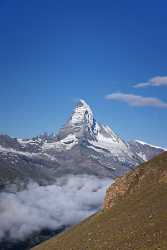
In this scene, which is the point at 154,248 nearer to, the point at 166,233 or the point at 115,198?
the point at 166,233

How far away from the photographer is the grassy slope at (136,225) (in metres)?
91.6

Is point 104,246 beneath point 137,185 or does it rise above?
beneath

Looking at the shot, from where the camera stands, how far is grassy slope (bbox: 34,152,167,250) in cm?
9159

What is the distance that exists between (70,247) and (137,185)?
39.6 meters

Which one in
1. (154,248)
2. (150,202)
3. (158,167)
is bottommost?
(154,248)

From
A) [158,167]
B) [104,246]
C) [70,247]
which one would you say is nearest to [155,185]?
[158,167]

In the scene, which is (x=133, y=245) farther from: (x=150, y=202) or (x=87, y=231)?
(x=87, y=231)

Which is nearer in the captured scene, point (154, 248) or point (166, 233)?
point (154, 248)

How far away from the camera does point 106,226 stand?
115625 millimetres

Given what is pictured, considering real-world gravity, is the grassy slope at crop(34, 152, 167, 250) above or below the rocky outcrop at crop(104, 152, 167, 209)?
below

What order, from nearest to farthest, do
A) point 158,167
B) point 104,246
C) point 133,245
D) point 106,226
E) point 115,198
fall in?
point 133,245, point 104,246, point 106,226, point 158,167, point 115,198

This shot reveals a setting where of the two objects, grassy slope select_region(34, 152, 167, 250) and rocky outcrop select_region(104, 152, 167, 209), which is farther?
rocky outcrop select_region(104, 152, 167, 209)

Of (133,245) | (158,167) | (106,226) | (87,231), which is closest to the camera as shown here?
(133,245)

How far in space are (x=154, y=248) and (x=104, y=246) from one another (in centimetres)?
1765
